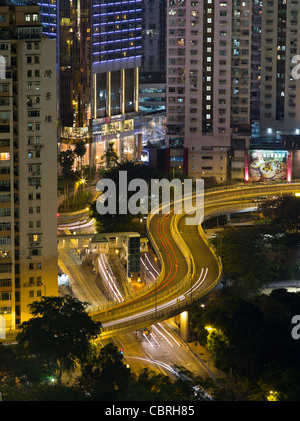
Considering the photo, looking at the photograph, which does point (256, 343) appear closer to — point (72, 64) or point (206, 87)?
point (206, 87)

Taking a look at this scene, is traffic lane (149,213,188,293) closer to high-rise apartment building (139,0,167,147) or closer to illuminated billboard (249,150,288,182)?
illuminated billboard (249,150,288,182)

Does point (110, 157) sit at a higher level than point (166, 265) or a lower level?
lower

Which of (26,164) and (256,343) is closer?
(256,343)

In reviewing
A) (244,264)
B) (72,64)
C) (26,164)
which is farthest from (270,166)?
(26,164)

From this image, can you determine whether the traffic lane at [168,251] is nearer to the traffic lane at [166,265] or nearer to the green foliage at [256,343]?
the traffic lane at [166,265]

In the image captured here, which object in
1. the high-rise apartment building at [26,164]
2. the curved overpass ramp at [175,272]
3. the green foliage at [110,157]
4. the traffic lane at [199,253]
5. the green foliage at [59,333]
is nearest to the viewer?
the green foliage at [59,333]

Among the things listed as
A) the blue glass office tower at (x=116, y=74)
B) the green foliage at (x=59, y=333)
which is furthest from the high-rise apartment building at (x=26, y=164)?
the blue glass office tower at (x=116, y=74)

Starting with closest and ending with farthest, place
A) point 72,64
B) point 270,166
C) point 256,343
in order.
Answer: point 256,343 → point 270,166 → point 72,64
